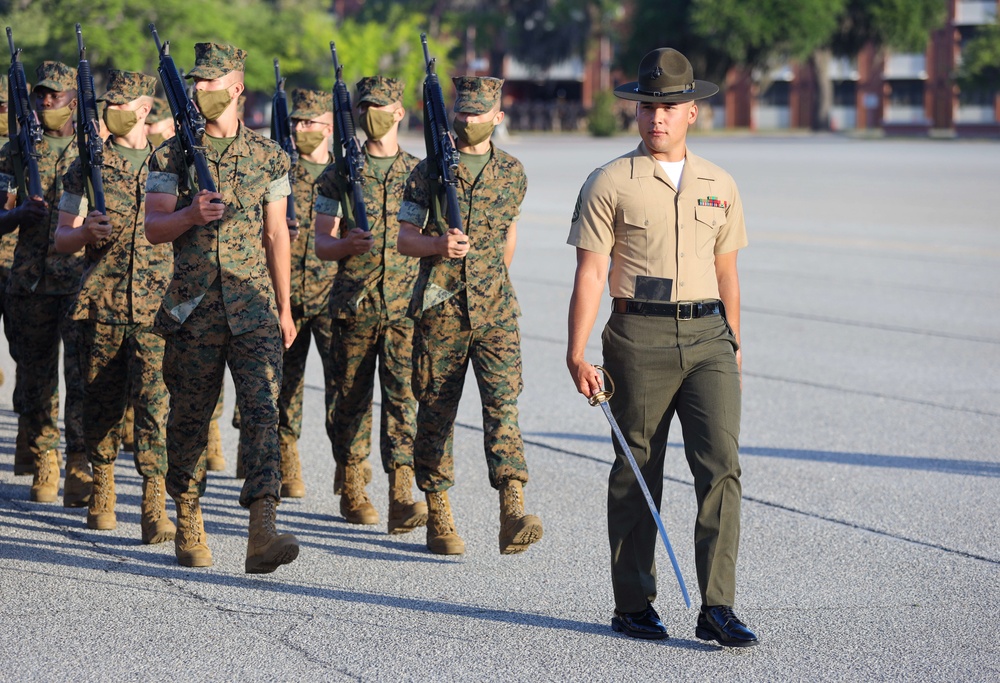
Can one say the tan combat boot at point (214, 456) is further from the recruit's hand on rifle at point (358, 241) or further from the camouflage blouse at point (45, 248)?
the recruit's hand on rifle at point (358, 241)

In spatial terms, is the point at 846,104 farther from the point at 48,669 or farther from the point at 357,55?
the point at 48,669

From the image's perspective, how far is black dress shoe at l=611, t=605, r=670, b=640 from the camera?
557 cm

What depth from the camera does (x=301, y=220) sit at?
26.3 feet

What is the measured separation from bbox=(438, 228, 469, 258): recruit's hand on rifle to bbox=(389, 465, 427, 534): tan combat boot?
4.24 feet

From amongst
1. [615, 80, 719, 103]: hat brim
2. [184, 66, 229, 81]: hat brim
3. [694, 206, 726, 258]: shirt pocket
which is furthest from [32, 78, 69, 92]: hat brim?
[694, 206, 726, 258]: shirt pocket

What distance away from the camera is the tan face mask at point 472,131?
667cm

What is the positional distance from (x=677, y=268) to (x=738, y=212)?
36cm

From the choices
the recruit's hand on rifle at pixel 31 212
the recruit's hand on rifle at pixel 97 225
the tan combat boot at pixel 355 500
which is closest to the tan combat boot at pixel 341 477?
the tan combat boot at pixel 355 500

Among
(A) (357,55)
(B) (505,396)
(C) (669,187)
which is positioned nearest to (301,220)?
(B) (505,396)

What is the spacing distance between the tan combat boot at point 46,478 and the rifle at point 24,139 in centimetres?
138

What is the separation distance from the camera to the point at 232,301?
6246mm

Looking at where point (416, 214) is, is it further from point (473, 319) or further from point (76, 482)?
point (76, 482)

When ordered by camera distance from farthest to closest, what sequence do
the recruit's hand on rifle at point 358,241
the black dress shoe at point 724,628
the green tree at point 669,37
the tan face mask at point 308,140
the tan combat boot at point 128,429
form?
1. the green tree at point 669,37
2. the tan combat boot at point 128,429
3. the tan face mask at point 308,140
4. the recruit's hand on rifle at point 358,241
5. the black dress shoe at point 724,628

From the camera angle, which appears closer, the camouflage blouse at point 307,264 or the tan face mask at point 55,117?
the camouflage blouse at point 307,264
